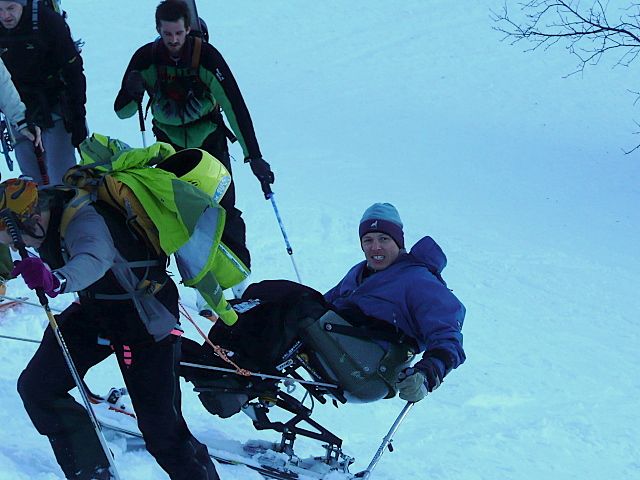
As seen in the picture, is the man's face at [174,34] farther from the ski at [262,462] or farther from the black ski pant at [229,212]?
the ski at [262,462]

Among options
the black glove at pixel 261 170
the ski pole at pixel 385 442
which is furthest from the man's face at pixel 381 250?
the black glove at pixel 261 170

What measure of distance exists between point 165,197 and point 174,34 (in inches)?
94.6

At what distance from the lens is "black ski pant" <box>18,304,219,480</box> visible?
3.29 m

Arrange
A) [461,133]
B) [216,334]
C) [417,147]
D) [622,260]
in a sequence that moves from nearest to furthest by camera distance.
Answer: [216,334], [622,260], [417,147], [461,133]

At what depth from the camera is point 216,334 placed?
4035 mm

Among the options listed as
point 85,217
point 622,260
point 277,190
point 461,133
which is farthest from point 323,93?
point 85,217

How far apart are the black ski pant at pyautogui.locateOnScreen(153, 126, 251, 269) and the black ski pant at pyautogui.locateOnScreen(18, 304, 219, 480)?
67 cm

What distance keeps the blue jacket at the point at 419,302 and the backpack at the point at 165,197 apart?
94 centimetres

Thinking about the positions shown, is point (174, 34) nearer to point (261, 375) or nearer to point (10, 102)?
point (10, 102)

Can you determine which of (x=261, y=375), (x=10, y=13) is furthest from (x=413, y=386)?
(x=10, y=13)

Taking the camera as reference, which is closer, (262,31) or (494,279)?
(494,279)

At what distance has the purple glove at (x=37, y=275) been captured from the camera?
2555mm

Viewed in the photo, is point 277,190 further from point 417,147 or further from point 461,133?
point 461,133

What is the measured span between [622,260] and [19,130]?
6605 millimetres
